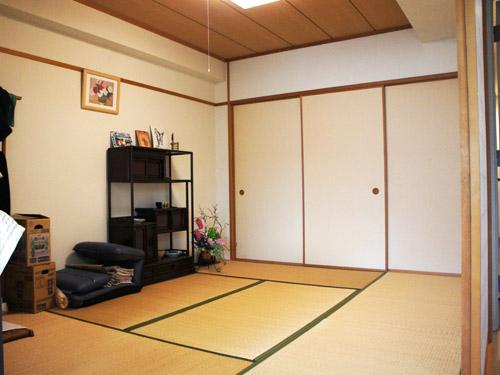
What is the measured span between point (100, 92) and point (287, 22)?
2164 millimetres

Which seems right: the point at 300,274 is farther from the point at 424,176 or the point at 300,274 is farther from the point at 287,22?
the point at 287,22

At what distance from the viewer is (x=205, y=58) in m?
5.84

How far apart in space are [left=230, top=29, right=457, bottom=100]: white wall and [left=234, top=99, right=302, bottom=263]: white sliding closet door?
29 cm

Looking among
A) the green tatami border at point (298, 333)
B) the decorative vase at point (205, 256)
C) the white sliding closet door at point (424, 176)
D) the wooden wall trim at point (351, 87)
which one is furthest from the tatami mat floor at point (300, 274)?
the wooden wall trim at point (351, 87)

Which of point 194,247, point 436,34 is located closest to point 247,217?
point 194,247

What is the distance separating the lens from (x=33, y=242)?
11.7 ft

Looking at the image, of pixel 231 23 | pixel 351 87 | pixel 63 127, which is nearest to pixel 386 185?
pixel 351 87

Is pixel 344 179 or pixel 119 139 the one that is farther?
pixel 344 179

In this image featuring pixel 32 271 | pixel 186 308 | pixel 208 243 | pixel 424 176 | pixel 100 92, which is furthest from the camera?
pixel 208 243

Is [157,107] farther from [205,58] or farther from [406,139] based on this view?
[406,139]

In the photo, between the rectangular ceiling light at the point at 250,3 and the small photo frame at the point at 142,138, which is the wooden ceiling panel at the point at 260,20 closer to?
the rectangular ceiling light at the point at 250,3

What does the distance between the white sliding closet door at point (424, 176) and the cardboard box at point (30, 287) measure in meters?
→ 3.66

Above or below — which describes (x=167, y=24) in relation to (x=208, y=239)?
above

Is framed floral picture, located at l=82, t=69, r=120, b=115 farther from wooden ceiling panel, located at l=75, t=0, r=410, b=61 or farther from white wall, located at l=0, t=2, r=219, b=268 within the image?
wooden ceiling panel, located at l=75, t=0, r=410, b=61
